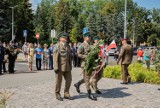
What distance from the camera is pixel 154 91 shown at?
11.3m

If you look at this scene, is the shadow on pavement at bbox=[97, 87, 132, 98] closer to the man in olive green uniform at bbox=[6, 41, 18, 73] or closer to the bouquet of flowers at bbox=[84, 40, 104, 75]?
the bouquet of flowers at bbox=[84, 40, 104, 75]

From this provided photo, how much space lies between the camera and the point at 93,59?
990 cm

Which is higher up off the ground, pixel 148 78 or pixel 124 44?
pixel 124 44

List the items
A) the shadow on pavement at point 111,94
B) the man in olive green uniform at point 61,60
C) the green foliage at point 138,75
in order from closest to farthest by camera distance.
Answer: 1. the man in olive green uniform at point 61,60
2. the shadow on pavement at point 111,94
3. the green foliage at point 138,75

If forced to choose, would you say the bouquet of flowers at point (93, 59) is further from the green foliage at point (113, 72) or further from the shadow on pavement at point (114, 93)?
the green foliage at point (113, 72)

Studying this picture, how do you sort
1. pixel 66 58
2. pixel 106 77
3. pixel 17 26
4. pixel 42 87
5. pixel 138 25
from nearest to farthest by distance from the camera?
pixel 66 58, pixel 42 87, pixel 106 77, pixel 17 26, pixel 138 25

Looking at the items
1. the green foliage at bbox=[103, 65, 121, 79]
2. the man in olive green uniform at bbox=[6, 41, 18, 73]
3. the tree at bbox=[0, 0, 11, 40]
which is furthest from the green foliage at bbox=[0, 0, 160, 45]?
the green foliage at bbox=[103, 65, 121, 79]

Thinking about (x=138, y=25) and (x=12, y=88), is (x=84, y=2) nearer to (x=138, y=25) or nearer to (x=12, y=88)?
(x=138, y=25)

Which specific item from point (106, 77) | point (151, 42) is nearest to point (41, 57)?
point (106, 77)

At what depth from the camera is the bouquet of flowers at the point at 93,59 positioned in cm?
976

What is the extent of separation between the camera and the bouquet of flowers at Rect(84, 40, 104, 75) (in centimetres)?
976

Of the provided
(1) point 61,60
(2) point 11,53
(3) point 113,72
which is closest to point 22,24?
(2) point 11,53

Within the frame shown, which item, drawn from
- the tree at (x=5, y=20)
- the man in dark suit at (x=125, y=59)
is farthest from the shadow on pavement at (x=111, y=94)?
the tree at (x=5, y=20)

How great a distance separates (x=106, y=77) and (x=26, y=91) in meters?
5.05
